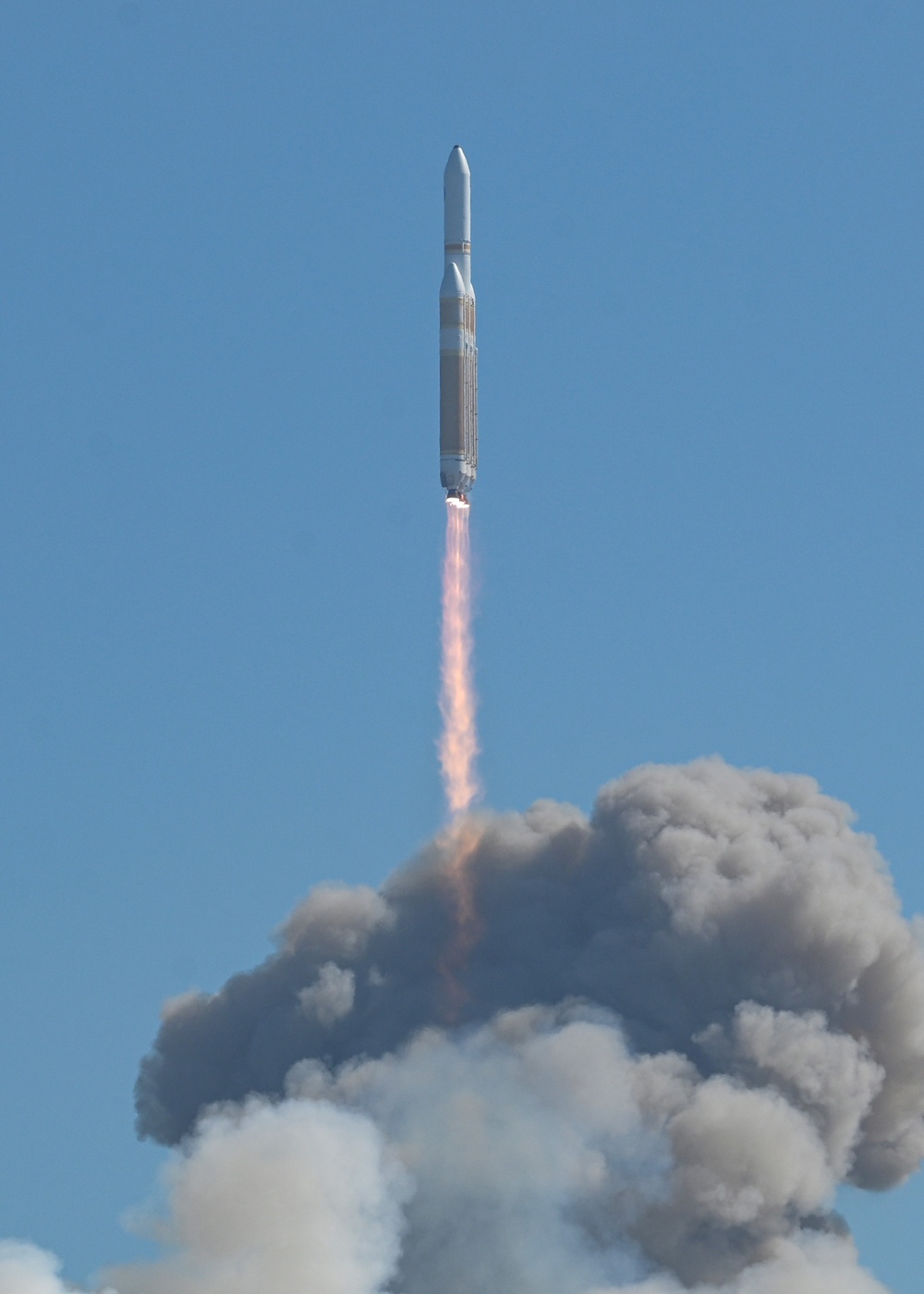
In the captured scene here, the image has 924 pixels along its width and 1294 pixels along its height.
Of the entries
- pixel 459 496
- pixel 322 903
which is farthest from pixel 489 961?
pixel 459 496

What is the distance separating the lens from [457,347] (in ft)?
279

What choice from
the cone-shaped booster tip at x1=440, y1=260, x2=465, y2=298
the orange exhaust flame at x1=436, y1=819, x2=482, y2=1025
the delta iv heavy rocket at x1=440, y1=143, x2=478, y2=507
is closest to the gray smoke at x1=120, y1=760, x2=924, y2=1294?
the orange exhaust flame at x1=436, y1=819, x2=482, y2=1025

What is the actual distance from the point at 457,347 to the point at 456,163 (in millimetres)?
5158

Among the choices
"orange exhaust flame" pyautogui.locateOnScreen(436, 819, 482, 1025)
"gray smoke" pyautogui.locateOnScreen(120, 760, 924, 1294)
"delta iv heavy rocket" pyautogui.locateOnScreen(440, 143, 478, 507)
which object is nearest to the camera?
"gray smoke" pyautogui.locateOnScreen(120, 760, 924, 1294)

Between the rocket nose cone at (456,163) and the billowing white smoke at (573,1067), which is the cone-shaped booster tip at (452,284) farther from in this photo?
the billowing white smoke at (573,1067)

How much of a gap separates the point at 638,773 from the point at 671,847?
422 cm

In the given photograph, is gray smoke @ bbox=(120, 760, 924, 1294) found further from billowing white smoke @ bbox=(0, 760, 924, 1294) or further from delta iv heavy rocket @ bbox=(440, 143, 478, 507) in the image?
delta iv heavy rocket @ bbox=(440, 143, 478, 507)

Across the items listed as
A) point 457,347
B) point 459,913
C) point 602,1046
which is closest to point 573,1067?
point 602,1046

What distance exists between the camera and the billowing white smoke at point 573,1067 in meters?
78.8

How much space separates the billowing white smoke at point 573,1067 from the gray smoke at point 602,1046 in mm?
79

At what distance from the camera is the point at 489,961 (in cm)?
8931

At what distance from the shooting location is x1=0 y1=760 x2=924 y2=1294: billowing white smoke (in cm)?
7875

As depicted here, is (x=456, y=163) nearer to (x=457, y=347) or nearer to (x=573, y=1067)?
(x=457, y=347)

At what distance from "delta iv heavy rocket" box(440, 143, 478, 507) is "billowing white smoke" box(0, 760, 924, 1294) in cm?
1150
